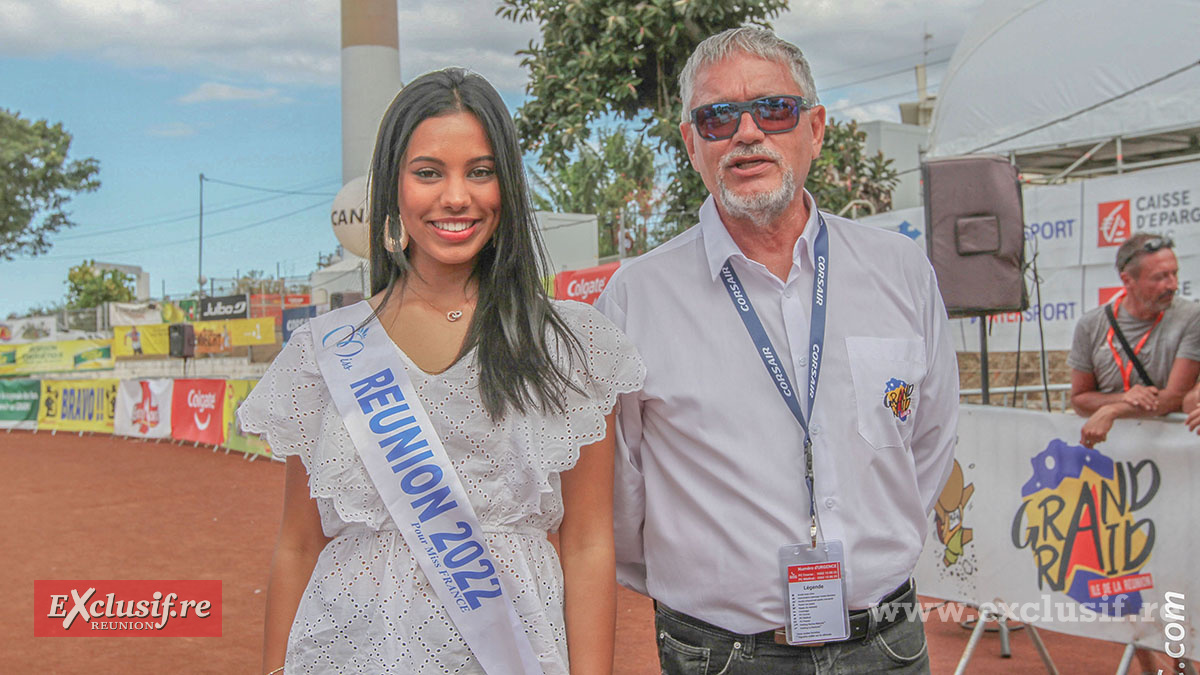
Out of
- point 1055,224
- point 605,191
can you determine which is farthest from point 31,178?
point 1055,224

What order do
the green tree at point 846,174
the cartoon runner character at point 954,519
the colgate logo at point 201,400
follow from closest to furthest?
1. the cartoon runner character at point 954,519
2. the green tree at point 846,174
3. the colgate logo at point 201,400

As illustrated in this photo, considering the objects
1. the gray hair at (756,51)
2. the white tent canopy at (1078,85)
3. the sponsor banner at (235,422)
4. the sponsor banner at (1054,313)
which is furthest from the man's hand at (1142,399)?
the sponsor banner at (235,422)

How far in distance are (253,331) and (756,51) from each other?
18.1m

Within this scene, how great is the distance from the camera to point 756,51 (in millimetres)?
2189

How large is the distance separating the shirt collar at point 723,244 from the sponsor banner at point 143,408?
16.5 meters

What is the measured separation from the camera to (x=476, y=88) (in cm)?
178

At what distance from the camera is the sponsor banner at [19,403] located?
65.8ft

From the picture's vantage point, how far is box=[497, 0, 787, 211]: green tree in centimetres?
1274

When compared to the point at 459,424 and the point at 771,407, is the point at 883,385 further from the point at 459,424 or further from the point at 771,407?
the point at 459,424

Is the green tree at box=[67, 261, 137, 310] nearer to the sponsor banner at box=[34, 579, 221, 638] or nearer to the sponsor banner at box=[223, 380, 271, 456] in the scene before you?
the sponsor banner at box=[223, 380, 271, 456]

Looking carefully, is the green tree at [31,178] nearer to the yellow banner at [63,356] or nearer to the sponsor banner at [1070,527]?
the yellow banner at [63,356]

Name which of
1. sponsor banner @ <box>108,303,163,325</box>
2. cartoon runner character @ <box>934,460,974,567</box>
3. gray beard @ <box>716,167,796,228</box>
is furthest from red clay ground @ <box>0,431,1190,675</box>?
sponsor banner @ <box>108,303,163,325</box>

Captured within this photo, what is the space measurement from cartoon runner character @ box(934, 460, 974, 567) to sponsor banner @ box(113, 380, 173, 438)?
1529 centimetres

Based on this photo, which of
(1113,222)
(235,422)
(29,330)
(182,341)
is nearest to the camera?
(1113,222)
